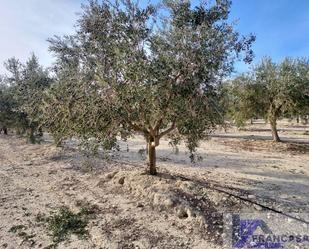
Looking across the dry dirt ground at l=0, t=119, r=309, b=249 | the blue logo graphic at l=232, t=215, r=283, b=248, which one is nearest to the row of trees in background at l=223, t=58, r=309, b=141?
the dry dirt ground at l=0, t=119, r=309, b=249

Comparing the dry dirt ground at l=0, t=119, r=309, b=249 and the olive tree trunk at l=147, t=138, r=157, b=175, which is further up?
the olive tree trunk at l=147, t=138, r=157, b=175

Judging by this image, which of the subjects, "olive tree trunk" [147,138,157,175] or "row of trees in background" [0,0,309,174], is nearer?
"row of trees in background" [0,0,309,174]

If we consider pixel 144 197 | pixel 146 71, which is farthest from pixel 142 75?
pixel 144 197

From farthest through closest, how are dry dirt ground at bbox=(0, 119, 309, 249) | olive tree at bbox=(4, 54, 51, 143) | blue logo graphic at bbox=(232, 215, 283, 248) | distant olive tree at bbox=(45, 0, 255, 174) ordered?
olive tree at bbox=(4, 54, 51, 143)
distant olive tree at bbox=(45, 0, 255, 174)
dry dirt ground at bbox=(0, 119, 309, 249)
blue logo graphic at bbox=(232, 215, 283, 248)

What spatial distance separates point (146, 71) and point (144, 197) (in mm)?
3698

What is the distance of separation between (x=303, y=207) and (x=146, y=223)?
4.34 m

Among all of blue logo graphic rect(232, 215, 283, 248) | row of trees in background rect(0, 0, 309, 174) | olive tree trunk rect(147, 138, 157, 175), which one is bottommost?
blue logo graphic rect(232, 215, 283, 248)

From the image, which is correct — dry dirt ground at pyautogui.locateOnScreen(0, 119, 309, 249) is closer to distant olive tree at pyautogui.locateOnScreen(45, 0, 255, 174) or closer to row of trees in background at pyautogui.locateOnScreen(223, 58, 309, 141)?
distant olive tree at pyautogui.locateOnScreen(45, 0, 255, 174)

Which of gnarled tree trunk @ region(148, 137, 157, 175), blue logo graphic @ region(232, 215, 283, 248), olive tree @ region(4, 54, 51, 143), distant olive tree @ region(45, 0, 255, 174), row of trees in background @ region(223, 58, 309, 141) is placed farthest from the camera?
row of trees in background @ region(223, 58, 309, 141)

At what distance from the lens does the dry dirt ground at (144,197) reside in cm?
639

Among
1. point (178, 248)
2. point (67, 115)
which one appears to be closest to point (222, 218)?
point (178, 248)

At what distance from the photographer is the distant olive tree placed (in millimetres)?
8031

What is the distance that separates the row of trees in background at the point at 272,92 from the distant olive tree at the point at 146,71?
12.7 m

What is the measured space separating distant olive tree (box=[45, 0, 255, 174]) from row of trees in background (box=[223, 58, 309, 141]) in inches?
499
